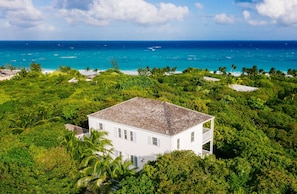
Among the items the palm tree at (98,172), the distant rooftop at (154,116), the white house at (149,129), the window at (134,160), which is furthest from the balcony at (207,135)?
the palm tree at (98,172)

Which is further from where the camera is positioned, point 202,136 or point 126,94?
point 126,94

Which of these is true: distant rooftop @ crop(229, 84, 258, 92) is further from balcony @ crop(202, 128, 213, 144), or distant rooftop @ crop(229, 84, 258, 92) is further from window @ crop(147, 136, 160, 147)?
window @ crop(147, 136, 160, 147)

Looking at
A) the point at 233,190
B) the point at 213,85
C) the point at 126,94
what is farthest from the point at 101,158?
the point at 213,85

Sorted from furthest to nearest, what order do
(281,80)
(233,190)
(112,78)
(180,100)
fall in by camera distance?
(281,80), (112,78), (180,100), (233,190)

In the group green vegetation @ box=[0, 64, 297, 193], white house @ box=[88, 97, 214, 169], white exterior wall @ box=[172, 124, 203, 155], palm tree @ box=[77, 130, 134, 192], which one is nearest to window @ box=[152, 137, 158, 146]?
white house @ box=[88, 97, 214, 169]

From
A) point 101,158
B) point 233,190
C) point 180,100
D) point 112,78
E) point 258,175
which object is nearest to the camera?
point 233,190

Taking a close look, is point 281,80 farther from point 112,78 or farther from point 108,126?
point 108,126

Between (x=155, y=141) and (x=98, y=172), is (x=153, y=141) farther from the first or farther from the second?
(x=98, y=172)

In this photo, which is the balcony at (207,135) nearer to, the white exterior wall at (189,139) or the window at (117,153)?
the white exterior wall at (189,139)
